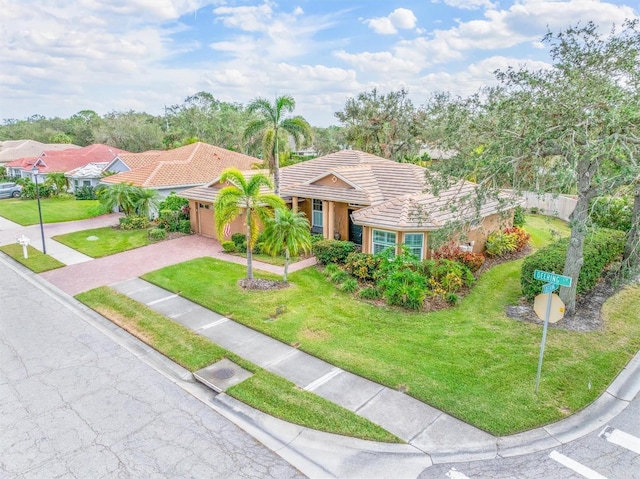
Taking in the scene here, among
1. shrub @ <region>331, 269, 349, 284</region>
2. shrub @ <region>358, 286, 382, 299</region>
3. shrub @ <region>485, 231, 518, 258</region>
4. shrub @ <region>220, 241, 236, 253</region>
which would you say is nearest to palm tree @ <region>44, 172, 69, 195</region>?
shrub @ <region>220, 241, 236, 253</region>

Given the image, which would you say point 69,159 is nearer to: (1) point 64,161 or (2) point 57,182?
(1) point 64,161

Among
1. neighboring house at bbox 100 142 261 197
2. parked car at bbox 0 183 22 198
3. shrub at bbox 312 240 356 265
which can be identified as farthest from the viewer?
parked car at bbox 0 183 22 198

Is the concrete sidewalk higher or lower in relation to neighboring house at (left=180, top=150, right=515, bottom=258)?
lower

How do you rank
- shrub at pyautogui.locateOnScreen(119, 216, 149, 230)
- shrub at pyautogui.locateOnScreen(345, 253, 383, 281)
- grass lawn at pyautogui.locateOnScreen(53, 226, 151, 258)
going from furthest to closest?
shrub at pyautogui.locateOnScreen(119, 216, 149, 230) → grass lawn at pyautogui.locateOnScreen(53, 226, 151, 258) → shrub at pyautogui.locateOnScreen(345, 253, 383, 281)

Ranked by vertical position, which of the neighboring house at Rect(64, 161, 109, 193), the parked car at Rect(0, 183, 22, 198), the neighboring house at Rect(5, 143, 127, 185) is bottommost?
the parked car at Rect(0, 183, 22, 198)

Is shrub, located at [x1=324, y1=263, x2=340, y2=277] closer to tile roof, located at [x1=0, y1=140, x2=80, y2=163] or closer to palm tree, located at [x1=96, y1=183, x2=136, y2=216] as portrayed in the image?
palm tree, located at [x1=96, y1=183, x2=136, y2=216]

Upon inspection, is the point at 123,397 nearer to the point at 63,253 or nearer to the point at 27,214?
the point at 63,253

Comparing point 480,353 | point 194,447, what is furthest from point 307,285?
point 194,447
